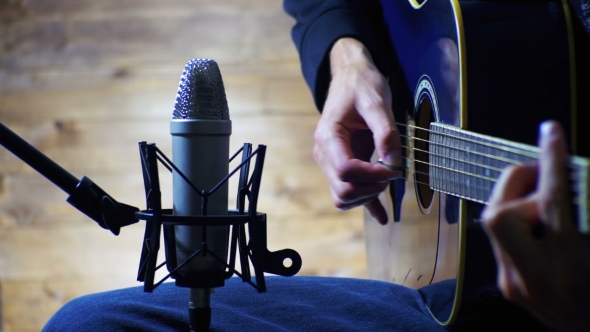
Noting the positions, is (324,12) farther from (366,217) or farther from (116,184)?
(116,184)

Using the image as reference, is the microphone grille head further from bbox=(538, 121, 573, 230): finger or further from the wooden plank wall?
the wooden plank wall

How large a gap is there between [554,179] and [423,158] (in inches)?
16.8

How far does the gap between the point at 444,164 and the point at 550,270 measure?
0.83 feet

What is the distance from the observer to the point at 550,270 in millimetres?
447

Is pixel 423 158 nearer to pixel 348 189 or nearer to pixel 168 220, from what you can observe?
pixel 348 189

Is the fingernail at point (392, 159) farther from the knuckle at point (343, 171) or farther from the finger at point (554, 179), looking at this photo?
the finger at point (554, 179)

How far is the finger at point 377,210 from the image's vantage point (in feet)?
3.42

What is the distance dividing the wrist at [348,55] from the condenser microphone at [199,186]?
435 millimetres

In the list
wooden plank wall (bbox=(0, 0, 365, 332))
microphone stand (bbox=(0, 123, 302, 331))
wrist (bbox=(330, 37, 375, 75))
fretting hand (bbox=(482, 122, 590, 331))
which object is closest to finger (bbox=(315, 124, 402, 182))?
wrist (bbox=(330, 37, 375, 75))

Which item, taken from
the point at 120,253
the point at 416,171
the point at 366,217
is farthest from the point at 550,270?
the point at 120,253

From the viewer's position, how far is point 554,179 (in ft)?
1.35

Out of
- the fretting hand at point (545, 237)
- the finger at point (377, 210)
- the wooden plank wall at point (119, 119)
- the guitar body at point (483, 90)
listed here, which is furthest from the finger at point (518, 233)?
the wooden plank wall at point (119, 119)

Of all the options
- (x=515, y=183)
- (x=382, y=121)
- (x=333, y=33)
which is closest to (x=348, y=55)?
(x=333, y=33)

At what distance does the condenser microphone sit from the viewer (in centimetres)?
55
